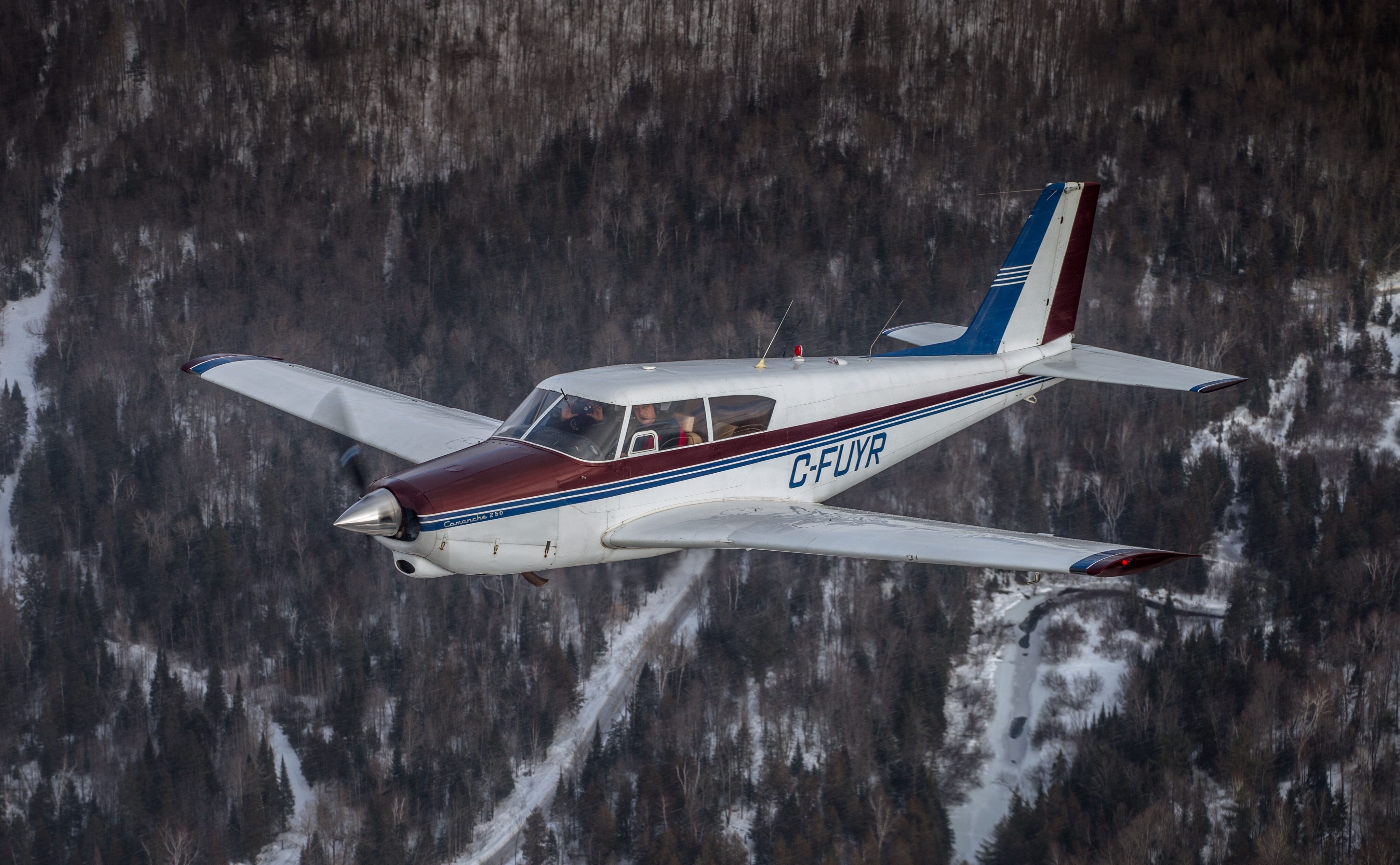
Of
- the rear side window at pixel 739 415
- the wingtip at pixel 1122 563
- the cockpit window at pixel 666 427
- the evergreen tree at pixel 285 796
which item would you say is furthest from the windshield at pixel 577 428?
the evergreen tree at pixel 285 796

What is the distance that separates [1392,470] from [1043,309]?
58.3m

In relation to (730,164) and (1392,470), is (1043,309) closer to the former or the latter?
(1392,470)

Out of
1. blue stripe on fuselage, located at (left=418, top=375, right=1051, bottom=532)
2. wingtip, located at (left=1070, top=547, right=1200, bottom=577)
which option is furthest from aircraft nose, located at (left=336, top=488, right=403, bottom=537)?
wingtip, located at (left=1070, top=547, right=1200, bottom=577)

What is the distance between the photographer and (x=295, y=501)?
232 feet

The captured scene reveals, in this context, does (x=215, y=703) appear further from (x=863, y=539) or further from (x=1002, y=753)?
(x=863, y=539)

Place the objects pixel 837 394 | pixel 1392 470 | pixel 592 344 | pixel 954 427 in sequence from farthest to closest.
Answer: pixel 592 344, pixel 1392 470, pixel 954 427, pixel 837 394

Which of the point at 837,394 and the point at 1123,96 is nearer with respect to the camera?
the point at 837,394

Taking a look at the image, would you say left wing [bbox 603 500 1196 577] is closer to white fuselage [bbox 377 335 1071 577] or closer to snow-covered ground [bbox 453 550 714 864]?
white fuselage [bbox 377 335 1071 577]

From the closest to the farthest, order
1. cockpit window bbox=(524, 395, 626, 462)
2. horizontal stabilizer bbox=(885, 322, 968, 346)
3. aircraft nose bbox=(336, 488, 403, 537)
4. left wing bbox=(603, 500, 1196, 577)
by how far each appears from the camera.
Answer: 1. left wing bbox=(603, 500, 1196, 577)
2. aircraft nose bbox=(336, 488, 403, 537)
3. cockpit window bbox=(524, 395, 626, 462)
4. horizontal stabilizer bbox=(885, 322, 968, 346)

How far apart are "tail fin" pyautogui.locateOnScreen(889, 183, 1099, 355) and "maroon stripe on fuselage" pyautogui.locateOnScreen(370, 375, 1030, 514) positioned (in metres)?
6.89

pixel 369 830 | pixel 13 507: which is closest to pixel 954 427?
pixel 369 830

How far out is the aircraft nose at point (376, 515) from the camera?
14828 millimetres

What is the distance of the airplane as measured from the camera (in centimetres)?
1564

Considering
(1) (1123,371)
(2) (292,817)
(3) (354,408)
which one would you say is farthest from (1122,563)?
(2) (292,817)
